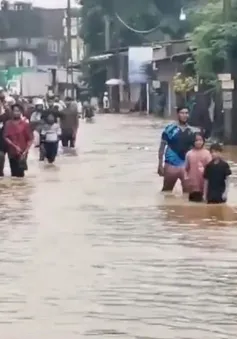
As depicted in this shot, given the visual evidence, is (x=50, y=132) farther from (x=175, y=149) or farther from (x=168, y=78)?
(x=168, y=78)

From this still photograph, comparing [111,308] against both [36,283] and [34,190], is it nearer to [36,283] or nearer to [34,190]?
[36,283]

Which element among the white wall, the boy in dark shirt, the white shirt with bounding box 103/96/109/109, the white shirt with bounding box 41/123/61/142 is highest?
the boy in dark shirt

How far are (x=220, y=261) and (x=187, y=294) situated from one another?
1981 millimetres

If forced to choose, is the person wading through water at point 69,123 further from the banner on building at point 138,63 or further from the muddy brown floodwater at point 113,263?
the banner on building at point 138,63

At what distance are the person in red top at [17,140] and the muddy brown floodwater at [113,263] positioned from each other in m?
1.38

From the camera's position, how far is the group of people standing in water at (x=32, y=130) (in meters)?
24.7

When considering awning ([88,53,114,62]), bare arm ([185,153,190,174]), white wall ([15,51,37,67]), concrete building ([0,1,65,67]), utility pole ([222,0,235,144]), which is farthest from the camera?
concrete building ([0,1,65,67])

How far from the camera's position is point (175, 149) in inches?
803

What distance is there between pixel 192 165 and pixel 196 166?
0.10 meters

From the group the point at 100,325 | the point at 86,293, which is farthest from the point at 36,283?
the point at 100,325

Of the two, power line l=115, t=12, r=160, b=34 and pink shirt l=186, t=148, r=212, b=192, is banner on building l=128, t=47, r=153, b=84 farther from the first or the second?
pink shirt l=186, t=148, r=212, b=192

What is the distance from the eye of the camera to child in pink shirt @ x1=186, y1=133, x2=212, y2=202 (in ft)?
63.7

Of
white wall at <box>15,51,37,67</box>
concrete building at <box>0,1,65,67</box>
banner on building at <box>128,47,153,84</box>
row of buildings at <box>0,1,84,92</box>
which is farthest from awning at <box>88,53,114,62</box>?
concrete building at <box>0,1,65,67</box>

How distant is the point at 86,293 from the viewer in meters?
11.0
